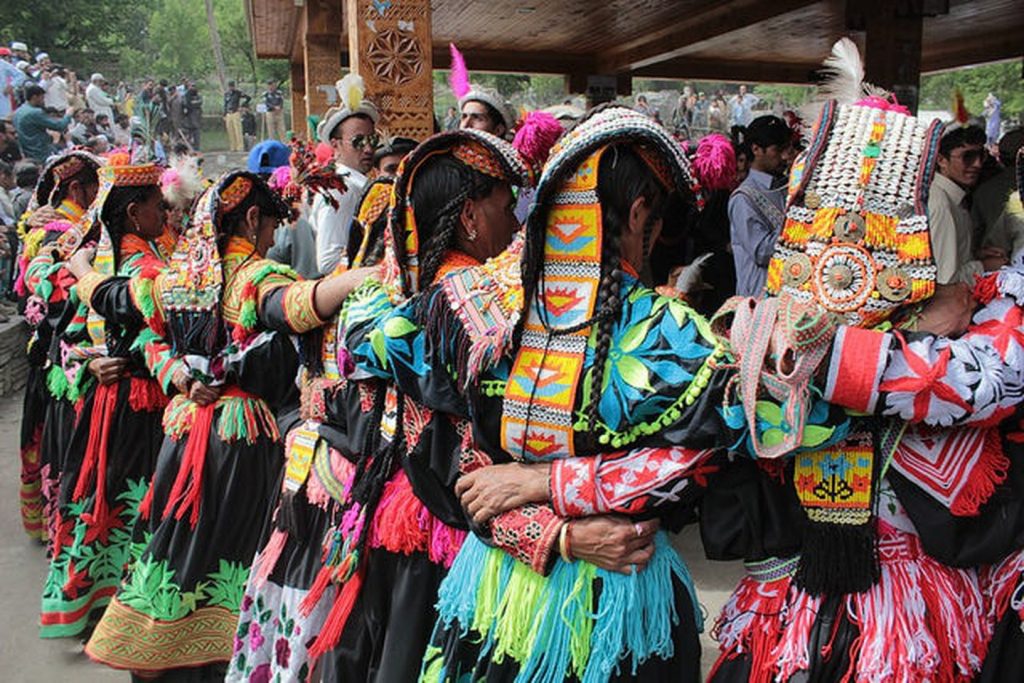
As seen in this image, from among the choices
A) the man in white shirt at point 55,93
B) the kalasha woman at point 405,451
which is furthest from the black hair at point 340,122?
the man in white shirt at point 55,93

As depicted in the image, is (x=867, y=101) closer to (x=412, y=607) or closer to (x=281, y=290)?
(x=412, y=607)

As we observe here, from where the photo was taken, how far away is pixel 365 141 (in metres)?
4.59

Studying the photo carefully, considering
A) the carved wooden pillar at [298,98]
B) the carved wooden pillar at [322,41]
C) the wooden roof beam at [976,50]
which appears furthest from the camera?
the carved wooden pillar at [298,98]

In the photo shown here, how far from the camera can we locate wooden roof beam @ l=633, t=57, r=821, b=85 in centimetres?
1424

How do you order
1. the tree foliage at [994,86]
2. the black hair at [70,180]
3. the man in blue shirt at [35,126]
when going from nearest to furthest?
the black hair at [70,180] → the man in blue shirt at [35,126] → the tree foliage at [994,86]

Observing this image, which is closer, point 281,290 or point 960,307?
point 960,307

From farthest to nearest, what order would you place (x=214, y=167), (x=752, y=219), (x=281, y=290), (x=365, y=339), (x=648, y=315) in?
(x=214, y=167)
(x=752, y=219)
(x=281, y=290)
(x=365, y=339)
(x=648, y=315)

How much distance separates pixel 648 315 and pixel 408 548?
0.92 metres

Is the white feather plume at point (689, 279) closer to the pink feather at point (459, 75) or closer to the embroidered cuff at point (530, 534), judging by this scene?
the embroidered cuff at point (530, 534)

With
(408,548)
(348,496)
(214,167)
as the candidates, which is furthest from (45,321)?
(214,167)

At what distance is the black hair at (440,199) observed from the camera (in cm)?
228

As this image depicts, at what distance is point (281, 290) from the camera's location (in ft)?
9.84

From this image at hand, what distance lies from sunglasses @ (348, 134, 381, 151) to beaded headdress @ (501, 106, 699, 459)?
2.90 meters

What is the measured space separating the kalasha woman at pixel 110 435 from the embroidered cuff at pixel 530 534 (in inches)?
104
